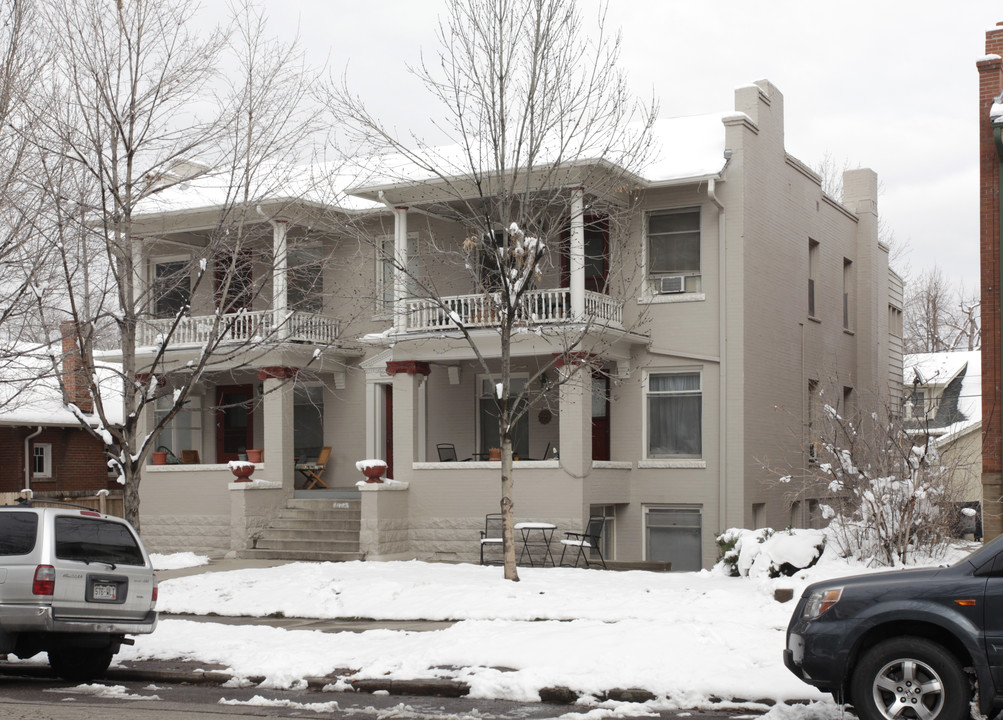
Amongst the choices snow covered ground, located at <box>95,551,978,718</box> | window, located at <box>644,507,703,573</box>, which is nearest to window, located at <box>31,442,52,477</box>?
snow covered ground, located at <box>95,551,978,718</box>

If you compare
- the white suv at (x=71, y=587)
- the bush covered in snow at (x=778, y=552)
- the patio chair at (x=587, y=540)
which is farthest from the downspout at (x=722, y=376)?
the white suv at (x=71, y=587)

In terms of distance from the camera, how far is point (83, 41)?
1638cm

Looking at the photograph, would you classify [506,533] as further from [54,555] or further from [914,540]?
[54,555]

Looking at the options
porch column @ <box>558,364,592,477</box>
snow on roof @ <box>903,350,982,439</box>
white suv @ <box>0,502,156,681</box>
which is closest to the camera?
white suv @ <box>0,502,156,681</box>

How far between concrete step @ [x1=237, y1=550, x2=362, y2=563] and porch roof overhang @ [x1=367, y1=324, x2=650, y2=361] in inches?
156

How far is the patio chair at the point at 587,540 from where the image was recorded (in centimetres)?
2050

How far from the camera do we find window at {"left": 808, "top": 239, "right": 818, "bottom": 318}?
2623 cm

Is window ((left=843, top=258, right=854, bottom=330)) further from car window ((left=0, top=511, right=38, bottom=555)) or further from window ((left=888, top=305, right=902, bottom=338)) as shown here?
car window ((left=0, top=511, right=38, bottom=555))

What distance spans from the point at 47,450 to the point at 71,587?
23.3m

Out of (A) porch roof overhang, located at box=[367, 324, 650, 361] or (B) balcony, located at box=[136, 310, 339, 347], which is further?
(B) balcony, located at box=[136, 310, 339, 347]

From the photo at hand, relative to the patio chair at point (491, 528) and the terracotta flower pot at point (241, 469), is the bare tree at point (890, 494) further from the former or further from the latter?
the terracotta flower pot at point (241, 469)

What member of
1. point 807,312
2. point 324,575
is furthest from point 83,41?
point 807,312

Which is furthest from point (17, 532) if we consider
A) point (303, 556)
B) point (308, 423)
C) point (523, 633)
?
point (308, 423)

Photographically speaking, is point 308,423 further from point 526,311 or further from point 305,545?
point 526,311
